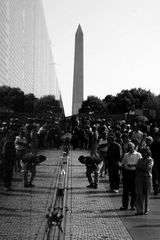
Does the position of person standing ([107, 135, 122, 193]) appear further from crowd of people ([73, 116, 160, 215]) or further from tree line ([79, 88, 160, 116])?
tree line ([79, 88, 160, 116])

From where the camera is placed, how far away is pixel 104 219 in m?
11.3

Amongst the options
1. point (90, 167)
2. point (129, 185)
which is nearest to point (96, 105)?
point (90, 167)

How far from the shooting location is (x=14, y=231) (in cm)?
435

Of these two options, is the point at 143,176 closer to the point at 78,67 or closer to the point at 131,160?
the point at 131,160

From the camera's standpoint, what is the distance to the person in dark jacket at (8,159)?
11.3 feet

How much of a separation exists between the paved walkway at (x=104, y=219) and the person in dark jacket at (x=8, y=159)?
18.2 feet

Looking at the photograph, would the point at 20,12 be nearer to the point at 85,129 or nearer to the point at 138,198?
the point at 138,198

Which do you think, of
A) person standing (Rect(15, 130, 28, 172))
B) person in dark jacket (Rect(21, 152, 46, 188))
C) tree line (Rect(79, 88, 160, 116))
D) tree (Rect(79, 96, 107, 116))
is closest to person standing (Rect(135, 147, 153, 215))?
person in dark jacket (Rect(21, 152, 46, 188))

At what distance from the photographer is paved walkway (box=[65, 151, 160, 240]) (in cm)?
966

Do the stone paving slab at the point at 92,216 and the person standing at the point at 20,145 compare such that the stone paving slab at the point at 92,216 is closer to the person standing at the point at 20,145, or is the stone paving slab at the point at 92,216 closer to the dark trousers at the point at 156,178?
the dark trousers at the point at 156,178

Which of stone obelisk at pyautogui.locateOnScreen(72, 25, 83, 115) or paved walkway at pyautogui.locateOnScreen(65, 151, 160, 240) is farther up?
stone obelisk at pyautogui.locateOnScreen(72, 25, 83, 115)

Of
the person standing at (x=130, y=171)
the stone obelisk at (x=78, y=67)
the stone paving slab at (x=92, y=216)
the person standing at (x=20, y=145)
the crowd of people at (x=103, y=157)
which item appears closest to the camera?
the crowd of people at (x=103, y=157)

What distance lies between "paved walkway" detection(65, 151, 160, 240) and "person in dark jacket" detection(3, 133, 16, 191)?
18.2 feet

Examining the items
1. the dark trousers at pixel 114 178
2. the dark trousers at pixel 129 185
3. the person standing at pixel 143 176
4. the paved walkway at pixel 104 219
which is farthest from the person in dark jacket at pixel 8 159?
the dark trousers at pixel 114 178
